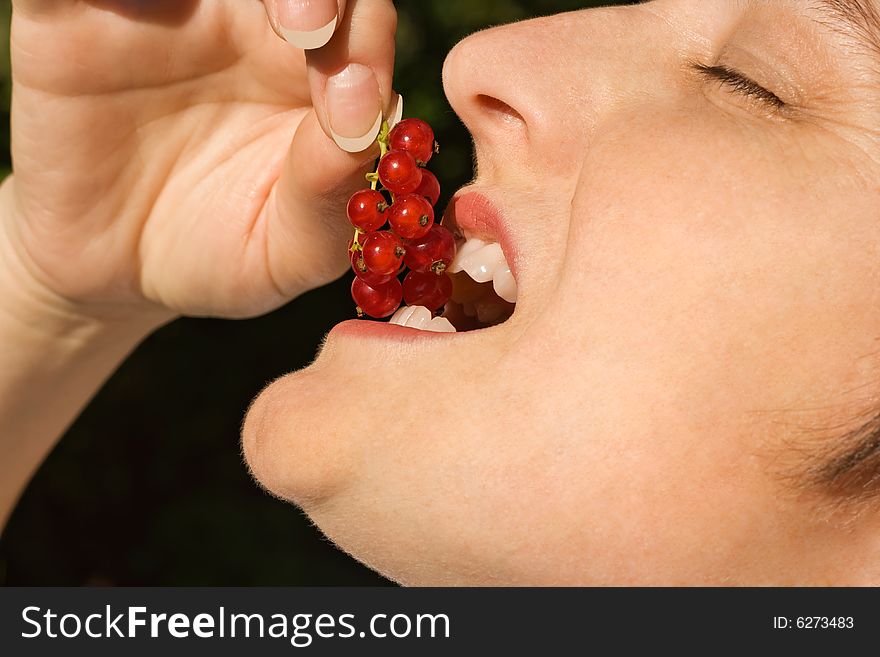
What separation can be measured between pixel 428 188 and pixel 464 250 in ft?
0.35

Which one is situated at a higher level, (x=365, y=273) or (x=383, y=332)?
(x=365, y=273)

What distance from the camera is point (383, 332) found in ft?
4.39

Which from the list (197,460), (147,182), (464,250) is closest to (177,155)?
(147,182)

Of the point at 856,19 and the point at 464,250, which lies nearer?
the point at 856,19

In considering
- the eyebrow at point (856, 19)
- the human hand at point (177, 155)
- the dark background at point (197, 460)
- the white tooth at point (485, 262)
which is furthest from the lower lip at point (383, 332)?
the dark background at point (197, 460)

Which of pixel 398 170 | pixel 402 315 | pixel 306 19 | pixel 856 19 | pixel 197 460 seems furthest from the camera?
pixel 197 460

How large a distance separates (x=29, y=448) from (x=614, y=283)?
1.41 m

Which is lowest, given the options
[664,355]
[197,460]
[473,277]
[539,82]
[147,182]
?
[664,355]

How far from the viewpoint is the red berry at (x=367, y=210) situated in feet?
4.56

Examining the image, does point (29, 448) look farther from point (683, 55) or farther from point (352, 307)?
point (683, 55)

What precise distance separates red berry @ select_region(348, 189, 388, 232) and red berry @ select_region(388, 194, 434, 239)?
2cm

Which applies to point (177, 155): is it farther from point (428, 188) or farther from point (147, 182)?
point (428, 188)
